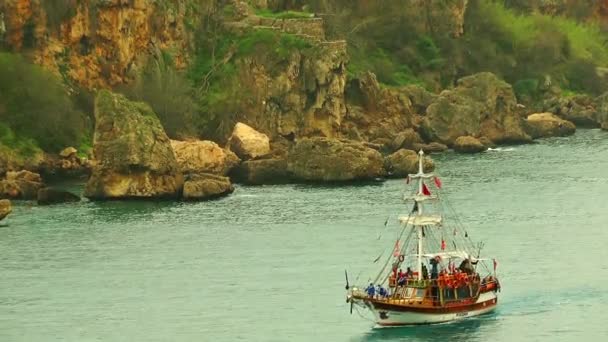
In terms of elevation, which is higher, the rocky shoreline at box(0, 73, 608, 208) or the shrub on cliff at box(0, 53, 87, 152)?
the shrub on cliff at box(0, 53, 87, 152)

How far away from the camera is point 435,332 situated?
100 meters

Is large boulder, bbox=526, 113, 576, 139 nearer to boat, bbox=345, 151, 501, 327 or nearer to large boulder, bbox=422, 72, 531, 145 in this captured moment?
large boulder, bbox=422, 72, 531, 145

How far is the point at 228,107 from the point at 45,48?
16.7 metres

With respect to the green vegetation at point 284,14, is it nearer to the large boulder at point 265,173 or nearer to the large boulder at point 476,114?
the large boulder at point 476,114

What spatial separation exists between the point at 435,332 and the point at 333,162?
51298 millimetres

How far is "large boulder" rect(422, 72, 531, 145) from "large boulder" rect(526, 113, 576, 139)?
149cm

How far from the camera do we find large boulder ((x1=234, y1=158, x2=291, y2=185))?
15250 cm

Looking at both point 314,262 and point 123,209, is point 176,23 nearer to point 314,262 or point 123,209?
point 123,209

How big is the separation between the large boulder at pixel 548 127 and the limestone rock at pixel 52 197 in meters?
57.6

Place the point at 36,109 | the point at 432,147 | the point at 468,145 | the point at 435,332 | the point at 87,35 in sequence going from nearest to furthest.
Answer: the point at 435,332 → the point at 36,109 → the point at 87,35 → the point at 468,145 → the point at 432,147

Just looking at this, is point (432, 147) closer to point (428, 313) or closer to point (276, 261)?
point (276, 261)

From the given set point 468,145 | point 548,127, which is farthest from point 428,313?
point 548,127

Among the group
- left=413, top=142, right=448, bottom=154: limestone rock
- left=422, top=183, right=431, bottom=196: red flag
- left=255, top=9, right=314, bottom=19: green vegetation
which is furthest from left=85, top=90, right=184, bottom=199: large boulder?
left=255, top=9, right=314, bottom=19: green vegetation

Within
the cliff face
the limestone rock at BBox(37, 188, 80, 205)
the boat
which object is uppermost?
the cliff face
